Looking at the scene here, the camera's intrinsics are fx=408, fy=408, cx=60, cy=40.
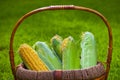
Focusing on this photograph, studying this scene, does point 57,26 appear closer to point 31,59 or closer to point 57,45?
point 57,45

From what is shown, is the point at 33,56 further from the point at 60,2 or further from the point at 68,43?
the point at 60,2

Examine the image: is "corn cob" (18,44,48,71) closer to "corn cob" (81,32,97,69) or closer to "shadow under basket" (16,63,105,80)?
"shadow under basket" (16,63,105,80)

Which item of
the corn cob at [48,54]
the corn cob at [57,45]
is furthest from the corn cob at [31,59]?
the corn cob at [57,45]

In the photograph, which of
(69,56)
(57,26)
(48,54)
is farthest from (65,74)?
(57,26)

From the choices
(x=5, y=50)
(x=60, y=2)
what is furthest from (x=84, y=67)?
(x=60, y=2)

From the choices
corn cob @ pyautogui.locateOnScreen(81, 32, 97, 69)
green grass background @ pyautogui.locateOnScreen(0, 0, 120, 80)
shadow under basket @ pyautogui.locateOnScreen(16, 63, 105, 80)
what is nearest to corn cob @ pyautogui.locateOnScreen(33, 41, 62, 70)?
corn cob @ pyautogui.locateOnScreen(81, 32, 97, 69)

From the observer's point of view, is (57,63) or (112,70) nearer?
(57,63)
